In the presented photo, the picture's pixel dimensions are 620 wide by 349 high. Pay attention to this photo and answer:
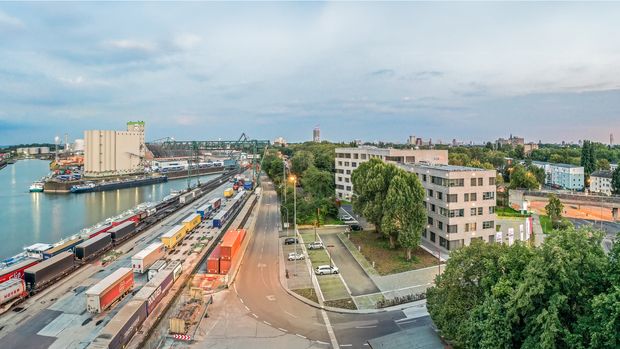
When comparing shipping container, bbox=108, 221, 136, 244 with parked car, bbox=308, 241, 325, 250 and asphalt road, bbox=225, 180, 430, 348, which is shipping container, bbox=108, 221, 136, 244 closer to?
asphalt road, bbox=225, 180, 430, 348

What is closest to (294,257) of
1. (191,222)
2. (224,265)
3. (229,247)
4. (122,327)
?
(229,247)

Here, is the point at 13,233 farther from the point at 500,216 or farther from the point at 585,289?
the point at 500,216

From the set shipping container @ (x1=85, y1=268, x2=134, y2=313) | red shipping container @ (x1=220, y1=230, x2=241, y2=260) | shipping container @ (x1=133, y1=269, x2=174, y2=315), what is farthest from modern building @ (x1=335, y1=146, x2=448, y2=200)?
shipping container @ (x1=85, y1=268, x2=134, y2=313)

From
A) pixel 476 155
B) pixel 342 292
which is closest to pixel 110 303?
pixel 342 292

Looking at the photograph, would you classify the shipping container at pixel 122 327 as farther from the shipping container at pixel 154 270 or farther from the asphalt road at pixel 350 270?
the asphalt road at pixel 350 270

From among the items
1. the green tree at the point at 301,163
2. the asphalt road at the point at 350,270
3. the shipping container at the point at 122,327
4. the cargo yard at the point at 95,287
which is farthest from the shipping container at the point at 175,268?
the green tree at the point at 301,163

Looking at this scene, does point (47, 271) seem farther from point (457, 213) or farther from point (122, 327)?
point (457, 213)
